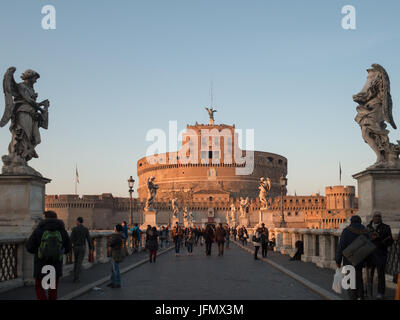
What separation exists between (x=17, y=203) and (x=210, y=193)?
354 ft

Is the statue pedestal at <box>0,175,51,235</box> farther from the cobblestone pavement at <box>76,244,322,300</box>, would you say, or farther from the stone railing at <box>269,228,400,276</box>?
the stone railing at <box>269,228,400,276</box>

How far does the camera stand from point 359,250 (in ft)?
28.8

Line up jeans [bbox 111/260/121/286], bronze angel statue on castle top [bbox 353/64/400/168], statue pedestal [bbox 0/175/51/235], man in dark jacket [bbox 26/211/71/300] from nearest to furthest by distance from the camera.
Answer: man in dark jacket [bbox 26/211/71/300]
jeans [bbox 111/260/121/286]
statue pedestal [bbox 0/175/51/235]
bronze angel statue on castle top [bbox 353/64/400/168]

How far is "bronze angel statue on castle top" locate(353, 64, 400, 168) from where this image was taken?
492 inches

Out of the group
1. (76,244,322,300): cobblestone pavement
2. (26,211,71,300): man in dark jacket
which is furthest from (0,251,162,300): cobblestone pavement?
(26,211,71,300): man in dark jacket

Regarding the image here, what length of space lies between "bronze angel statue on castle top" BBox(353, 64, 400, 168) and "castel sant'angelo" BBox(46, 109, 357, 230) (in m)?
85.3

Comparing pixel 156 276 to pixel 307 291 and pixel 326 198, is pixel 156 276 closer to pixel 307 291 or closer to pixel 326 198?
pixel 307 291

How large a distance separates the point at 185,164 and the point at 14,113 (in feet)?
397

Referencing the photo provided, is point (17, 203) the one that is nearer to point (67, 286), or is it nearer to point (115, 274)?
point (67, 286)

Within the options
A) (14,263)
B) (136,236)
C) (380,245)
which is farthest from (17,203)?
(136,236)

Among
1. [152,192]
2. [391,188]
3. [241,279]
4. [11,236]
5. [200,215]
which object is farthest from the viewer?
[200,215]
